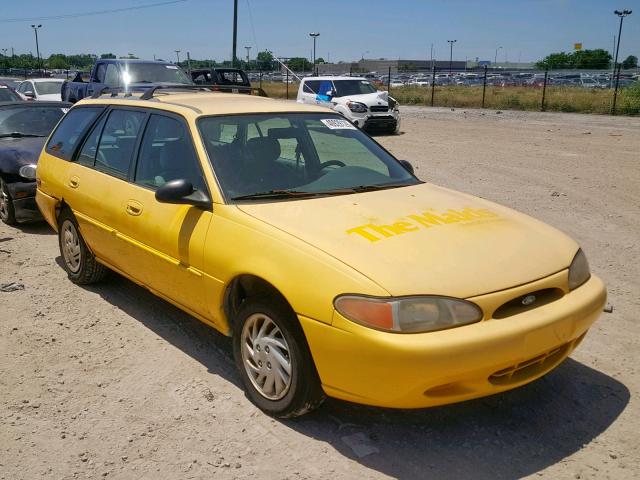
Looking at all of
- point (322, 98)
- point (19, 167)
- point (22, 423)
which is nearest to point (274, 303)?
point (22, 423)

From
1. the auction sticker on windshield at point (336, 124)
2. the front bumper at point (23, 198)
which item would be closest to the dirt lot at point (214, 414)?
the auction sticker on windshield at point (336, 124)

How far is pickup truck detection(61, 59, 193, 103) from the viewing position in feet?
49.1

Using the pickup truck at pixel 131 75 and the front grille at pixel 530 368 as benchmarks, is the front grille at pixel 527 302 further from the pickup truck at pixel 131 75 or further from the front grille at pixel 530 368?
the pickup truck at pixel 131 75

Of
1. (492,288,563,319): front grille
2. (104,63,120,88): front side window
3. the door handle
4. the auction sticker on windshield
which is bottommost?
(492,288,563,319): front grille

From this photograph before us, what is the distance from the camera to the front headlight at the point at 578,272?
3.39 metres

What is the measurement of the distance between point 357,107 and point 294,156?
15.3 meters

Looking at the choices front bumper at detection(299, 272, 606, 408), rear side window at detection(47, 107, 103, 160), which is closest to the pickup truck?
rear side window at detection(47, 107, 103, 160)

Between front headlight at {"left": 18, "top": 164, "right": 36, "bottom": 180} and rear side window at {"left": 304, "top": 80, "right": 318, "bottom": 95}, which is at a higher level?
rear side window at {"left": 304, "top": 80, "right": 318, "bottom": 95}

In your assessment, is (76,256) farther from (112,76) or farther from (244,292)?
(112,76)

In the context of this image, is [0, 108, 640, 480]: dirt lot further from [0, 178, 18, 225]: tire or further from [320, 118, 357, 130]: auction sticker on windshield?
[0, 178, 18, 225]: tire

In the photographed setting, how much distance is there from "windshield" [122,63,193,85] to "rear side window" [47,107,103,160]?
9572 millimetres

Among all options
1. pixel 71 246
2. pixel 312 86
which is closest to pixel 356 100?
pixel 312 86

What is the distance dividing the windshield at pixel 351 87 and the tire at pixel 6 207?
13.8m

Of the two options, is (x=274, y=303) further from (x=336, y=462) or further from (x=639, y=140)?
(x=639, y=140)
